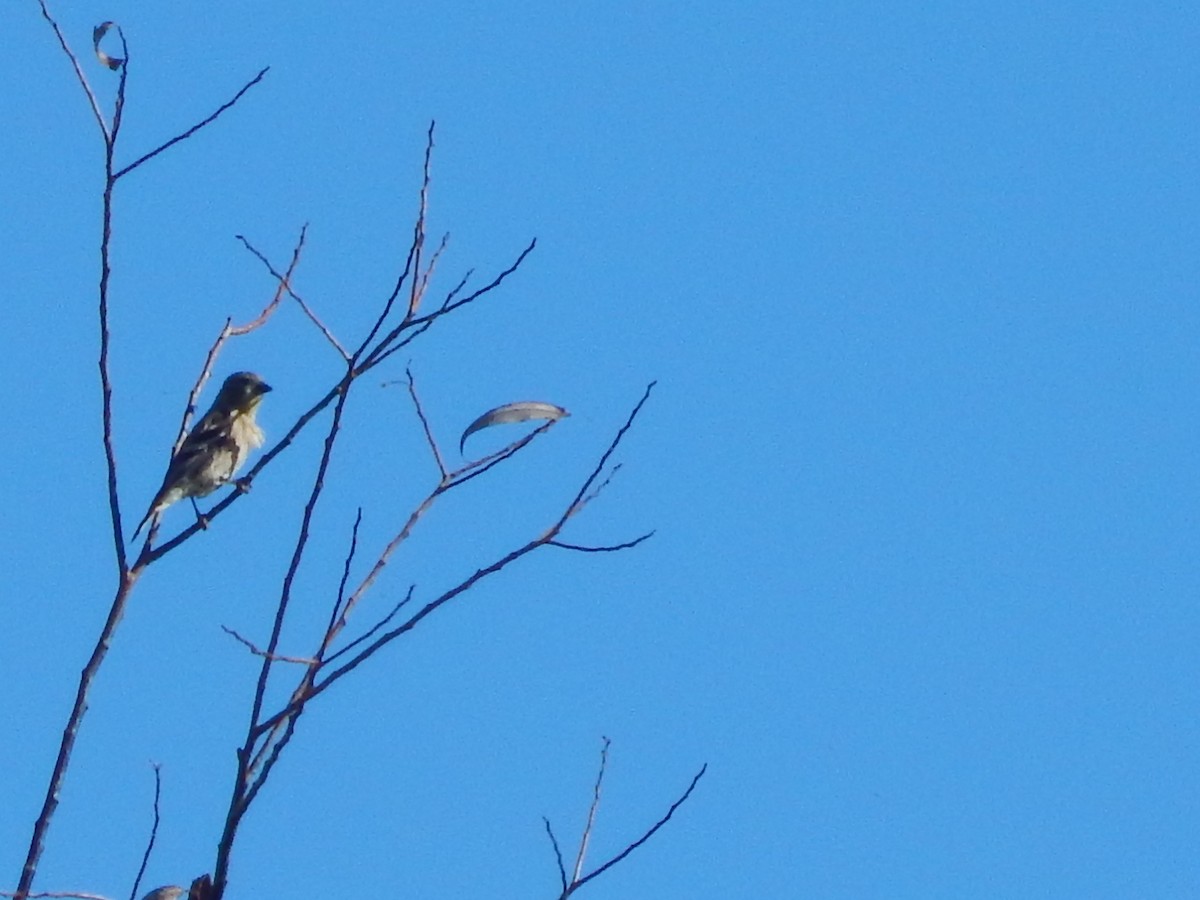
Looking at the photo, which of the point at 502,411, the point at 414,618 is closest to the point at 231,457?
the point at 502,411

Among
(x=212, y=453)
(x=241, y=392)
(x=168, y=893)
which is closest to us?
(x=168, y=893)

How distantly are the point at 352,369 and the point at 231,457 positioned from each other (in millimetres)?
5659

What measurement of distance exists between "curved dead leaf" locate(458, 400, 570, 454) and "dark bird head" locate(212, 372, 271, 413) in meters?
5.78

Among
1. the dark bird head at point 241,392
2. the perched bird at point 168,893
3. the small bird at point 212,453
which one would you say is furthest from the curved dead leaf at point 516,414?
the dark bird head at point 241,392

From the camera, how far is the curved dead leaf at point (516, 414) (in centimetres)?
394

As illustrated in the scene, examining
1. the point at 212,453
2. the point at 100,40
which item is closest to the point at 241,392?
the point at 212,453

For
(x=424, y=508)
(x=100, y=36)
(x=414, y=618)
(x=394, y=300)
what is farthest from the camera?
(x=100, y=36)

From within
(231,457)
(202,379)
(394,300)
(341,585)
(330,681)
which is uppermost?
(231,457)

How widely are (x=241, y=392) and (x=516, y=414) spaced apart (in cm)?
608

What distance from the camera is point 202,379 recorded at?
14.6ft

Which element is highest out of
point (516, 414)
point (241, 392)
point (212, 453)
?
point (241, 392)

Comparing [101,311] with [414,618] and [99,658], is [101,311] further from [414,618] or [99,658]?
[414,618]

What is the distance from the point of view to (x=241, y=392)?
9.76 metres

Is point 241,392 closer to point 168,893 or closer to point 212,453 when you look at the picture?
point 212,453
